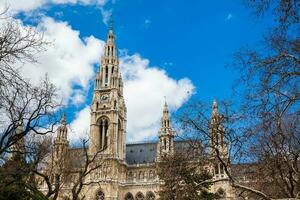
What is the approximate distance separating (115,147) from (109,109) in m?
7.56

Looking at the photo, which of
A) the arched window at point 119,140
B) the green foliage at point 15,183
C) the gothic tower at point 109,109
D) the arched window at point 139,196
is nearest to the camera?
the green foliage at point 15,183

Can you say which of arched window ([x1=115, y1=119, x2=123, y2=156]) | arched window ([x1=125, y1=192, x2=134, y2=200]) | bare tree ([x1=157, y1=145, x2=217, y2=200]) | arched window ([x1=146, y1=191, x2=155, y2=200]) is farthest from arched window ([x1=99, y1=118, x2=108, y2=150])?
bare tree ([x1=157, y1=145, x2=217, y2=200])

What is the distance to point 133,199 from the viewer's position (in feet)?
218

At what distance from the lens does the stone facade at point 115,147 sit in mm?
64625

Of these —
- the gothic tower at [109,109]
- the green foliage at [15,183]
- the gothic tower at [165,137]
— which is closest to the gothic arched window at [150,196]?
the gothic tower at [165,137]

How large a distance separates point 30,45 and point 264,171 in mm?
17078

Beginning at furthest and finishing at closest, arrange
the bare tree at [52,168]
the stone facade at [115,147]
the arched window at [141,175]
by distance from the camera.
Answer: the arched window at [141,175]
the stone facade at [115,147]
the bare tree at [52,168]

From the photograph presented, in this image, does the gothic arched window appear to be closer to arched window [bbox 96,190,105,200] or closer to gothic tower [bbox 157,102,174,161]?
gothic tower [bbox 157,102,174,161]

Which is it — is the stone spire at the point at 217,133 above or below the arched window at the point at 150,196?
below

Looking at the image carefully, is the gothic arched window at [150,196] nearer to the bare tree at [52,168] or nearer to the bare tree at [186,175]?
the bare tree at [52,168]

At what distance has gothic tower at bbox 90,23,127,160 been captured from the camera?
68.6 metres

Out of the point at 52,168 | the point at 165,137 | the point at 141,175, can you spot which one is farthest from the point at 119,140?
the point at 52,168

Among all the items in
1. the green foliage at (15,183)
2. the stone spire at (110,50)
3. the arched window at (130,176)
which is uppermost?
the stone spire at (110,50)

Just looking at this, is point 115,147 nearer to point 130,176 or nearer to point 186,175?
point 130,176
